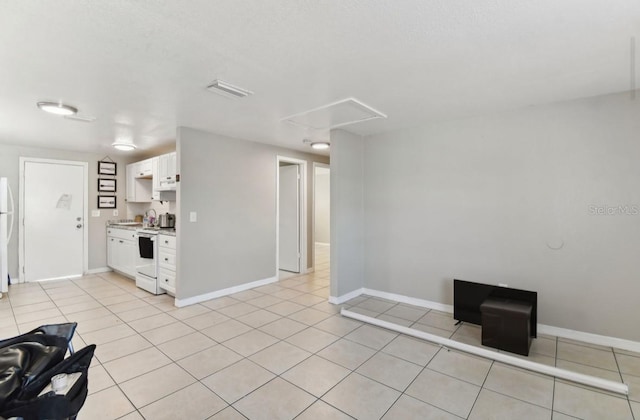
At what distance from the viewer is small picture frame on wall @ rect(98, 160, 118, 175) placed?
5.72 m

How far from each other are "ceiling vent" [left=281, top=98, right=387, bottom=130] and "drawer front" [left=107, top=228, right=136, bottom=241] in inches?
135

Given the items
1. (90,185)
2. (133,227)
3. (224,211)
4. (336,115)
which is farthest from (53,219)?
(336,115)

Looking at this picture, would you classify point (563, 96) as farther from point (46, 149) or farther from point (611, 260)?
point (46, 149)

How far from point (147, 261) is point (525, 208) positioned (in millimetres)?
5097

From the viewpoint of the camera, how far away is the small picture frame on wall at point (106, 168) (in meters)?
5.72

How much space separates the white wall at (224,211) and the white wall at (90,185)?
3.11m

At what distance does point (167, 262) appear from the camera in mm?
4137

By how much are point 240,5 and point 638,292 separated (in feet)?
12.4

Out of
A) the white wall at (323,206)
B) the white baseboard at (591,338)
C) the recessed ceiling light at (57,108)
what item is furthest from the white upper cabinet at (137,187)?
the white baseboard at (591,338)

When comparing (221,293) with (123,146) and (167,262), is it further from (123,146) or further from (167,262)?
(123,146)

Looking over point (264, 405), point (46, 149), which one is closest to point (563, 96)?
point (264, 405)

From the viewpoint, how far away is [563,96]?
277 centimetres

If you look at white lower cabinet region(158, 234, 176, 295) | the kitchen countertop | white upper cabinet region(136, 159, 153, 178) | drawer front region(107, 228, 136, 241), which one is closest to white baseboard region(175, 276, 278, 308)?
white lower cabinet region(158, 234, 176, 295)

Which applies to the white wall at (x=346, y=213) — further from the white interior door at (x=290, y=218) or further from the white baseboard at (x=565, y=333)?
the white interior door at (x=290, y=218)
